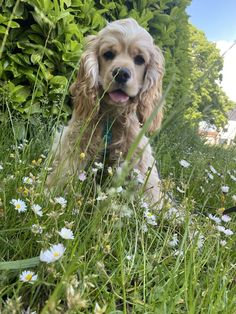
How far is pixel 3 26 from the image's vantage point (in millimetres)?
2914

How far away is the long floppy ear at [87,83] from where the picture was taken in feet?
8.87

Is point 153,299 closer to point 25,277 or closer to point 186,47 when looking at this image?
point 25,277

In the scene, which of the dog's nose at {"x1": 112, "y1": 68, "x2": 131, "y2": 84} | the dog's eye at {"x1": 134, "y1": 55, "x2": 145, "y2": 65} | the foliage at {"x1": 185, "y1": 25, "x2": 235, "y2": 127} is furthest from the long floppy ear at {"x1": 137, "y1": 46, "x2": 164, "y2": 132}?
the dog's nose at {"x1": 112, "y1": 68, "x2": 131, "y2": 84}

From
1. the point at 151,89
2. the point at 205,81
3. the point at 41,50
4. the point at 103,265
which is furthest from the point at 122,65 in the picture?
the point at 103,265

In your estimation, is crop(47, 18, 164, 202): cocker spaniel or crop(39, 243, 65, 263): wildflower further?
crop(47, 18, 164, 202): cocker spaniel

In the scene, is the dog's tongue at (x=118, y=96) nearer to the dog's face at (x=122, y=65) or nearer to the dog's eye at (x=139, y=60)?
the dog's face at (x=122, y=65)

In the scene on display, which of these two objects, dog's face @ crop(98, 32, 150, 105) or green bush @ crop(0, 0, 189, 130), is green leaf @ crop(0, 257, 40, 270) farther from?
green bush @ crop(0, 0, 189, 130)

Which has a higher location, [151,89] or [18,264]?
[18,264]

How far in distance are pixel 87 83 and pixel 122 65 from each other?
1.26 feet

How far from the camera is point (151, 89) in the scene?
2908 mm

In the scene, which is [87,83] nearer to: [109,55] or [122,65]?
[109,55]

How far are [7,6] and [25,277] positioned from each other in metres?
2.64

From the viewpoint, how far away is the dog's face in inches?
98.0

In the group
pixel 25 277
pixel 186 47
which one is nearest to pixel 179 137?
pixel 186 47
